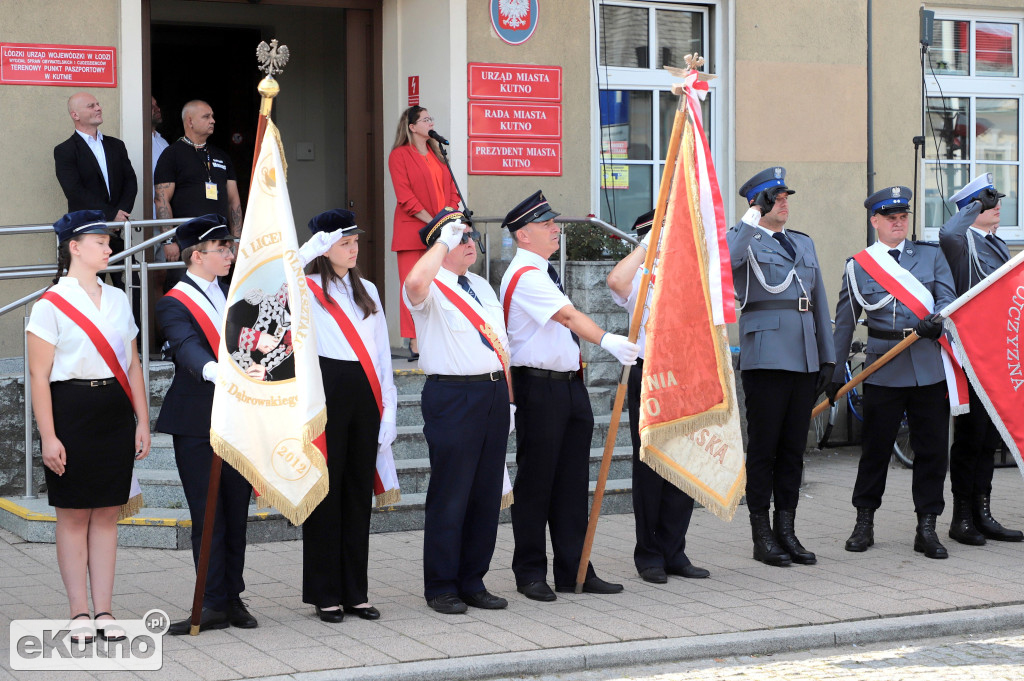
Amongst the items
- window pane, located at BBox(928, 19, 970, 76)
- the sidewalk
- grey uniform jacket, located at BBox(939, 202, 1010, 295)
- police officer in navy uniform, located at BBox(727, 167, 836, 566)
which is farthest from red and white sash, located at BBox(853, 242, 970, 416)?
window pane, located at BBox(928, 19, 970, 76)

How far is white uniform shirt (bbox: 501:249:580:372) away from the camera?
6.26 metres

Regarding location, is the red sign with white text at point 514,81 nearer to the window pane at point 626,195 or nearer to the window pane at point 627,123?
the window pane at point 627,123

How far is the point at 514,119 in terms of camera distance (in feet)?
34.2

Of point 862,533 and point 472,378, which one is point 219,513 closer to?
point 472,378

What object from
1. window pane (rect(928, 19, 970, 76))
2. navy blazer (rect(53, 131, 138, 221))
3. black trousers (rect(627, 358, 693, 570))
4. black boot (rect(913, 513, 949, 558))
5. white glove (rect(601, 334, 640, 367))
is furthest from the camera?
window pane (rect(928, 19, 970, 76))

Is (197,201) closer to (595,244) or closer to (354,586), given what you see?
(595,244)

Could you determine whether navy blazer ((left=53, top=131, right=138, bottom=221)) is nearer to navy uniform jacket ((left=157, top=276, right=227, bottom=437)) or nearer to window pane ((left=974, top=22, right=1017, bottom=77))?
navy uniform jacket ((left=157, top=276, right=227, bottom=437))

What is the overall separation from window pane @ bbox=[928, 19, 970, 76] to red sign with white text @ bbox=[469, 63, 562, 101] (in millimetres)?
3774

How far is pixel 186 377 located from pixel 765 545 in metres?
3.29

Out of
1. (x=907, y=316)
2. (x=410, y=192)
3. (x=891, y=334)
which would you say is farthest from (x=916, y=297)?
(x=410, y=192)

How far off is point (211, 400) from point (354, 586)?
1.06 meters

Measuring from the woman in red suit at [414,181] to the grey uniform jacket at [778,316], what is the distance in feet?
10.0

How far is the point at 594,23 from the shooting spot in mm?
10805

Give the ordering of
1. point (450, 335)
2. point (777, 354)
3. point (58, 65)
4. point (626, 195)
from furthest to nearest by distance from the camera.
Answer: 1. point (626, 195)
2. point (58, 65)
3. point (777, 354)
4. point (450, 335)
